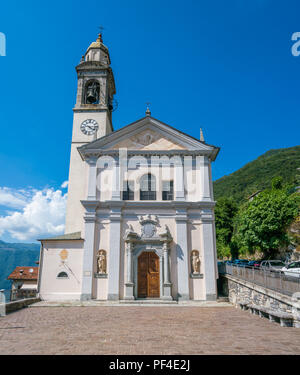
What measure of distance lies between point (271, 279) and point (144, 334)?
6.25 metres

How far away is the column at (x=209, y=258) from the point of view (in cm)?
1619

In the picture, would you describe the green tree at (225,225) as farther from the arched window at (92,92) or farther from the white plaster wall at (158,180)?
the arched window at (92,92)

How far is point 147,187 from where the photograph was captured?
18.4m

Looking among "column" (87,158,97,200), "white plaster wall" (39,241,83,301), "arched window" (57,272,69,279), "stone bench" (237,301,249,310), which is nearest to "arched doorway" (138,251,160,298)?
"white plaster wall" (39,241,83,301)

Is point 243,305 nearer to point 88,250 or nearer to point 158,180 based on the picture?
point 158,180

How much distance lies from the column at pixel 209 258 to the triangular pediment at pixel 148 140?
5.39m

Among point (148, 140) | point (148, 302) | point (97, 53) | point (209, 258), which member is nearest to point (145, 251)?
point (148, 302)

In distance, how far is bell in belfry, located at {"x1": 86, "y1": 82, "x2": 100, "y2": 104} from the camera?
24.8 m

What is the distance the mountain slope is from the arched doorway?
188ft

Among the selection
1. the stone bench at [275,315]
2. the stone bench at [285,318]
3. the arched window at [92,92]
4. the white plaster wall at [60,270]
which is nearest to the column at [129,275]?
the white plaster wall at [60,270]

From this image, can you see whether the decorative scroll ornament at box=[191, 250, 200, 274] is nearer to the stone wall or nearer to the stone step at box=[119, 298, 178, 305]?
the stone wall
